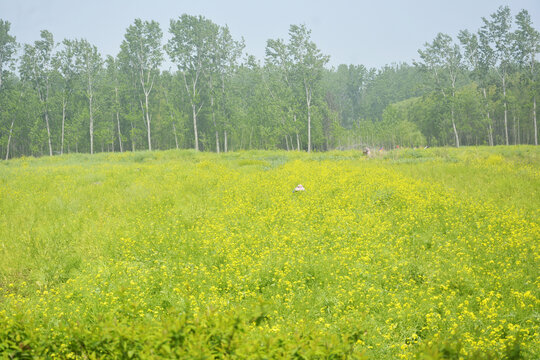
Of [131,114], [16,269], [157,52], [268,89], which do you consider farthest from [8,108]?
[16,269]

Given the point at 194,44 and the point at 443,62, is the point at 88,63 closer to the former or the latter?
the point at 194,44

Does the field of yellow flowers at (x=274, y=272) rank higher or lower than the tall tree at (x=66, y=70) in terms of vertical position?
lower

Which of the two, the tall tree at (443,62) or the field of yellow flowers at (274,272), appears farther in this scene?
the tall tree at (443,62)

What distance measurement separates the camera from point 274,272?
6.27m

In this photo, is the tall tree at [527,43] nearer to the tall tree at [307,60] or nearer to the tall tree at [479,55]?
the tall tree at [479,55]

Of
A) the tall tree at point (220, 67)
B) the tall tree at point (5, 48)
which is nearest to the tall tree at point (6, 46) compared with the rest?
the tall tree at point (5, 48)

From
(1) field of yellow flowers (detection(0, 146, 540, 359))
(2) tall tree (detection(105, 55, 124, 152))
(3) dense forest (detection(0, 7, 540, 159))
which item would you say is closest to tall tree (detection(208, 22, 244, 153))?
(3) dense forest (detection(0, 7, 540, 159))

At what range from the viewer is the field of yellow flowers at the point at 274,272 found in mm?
3557

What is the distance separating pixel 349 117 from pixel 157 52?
62.8m

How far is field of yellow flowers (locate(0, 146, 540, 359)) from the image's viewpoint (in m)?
3.56

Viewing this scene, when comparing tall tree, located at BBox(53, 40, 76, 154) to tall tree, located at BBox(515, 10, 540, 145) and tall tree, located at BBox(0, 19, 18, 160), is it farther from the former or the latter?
tall tree, located at BBox(515, 10, 540, 145)

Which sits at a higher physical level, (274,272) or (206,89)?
(206,89)

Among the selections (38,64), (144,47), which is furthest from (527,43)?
(38,64)

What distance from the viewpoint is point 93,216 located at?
10.1m
